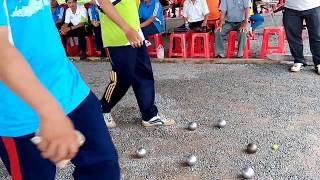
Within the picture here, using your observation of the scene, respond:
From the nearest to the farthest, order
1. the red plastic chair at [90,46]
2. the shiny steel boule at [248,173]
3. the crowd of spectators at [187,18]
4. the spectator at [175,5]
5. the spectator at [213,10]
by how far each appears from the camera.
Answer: the shiny steel boule at [248,173]
the crowd of spectators at [187,18]
the spectator at [213,10]
the red plastic chair at [90,46]
the spectator at [175,5]

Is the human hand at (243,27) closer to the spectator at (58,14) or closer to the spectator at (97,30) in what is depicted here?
the spectator at (97,30)

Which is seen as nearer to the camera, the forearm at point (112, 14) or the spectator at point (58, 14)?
the forearm at point (112, 14)

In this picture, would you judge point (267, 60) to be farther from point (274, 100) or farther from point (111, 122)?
point (111, 122)

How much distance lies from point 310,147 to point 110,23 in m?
2.08

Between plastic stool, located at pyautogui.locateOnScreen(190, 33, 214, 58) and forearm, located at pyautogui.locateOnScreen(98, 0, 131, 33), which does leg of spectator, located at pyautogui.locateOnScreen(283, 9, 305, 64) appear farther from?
forearm, located at pyautogui.locateOnScreen(98, 0, 131, 33)

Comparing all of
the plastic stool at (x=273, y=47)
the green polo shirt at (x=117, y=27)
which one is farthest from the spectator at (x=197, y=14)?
the green polo shirt at (x=117, y=27)

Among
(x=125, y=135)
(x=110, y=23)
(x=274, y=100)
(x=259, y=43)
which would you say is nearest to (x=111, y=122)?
(x=125, y=135)

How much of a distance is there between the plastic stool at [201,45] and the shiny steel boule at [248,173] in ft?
14.2

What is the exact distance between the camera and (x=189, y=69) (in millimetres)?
6715

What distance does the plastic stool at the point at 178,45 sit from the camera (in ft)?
25.3

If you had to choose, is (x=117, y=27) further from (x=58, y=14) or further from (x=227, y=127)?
(x=58, y=14)

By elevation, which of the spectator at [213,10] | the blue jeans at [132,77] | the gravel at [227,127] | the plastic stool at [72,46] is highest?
the spectator at [213,10]

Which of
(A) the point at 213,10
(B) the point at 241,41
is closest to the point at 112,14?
(B) the point at 241,41

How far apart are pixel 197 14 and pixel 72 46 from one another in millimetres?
3050
